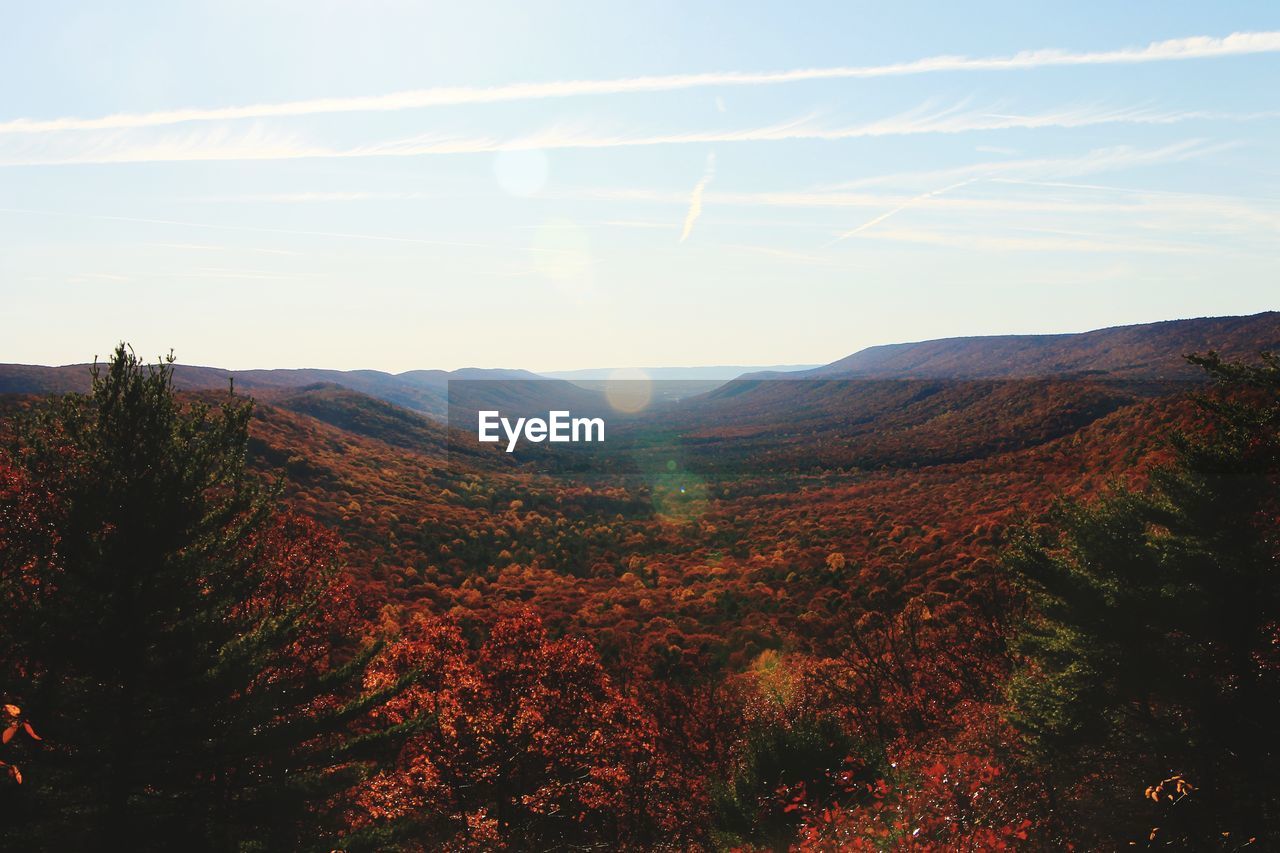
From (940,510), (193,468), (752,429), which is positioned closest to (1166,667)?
(193,468)

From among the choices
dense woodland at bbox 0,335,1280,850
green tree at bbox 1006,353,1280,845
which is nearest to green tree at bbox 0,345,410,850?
dense woodland at bbox 0,335,1280,850

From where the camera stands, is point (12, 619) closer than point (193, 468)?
Yes

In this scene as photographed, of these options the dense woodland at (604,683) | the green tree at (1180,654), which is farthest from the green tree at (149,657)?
the green tree at (1180,654)

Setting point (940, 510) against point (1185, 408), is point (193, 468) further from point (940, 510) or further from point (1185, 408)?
point (1185, 408)

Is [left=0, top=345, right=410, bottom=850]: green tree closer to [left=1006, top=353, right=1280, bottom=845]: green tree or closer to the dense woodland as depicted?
the dense woodland

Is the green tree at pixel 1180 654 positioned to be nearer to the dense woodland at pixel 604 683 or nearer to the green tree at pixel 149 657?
the dense woodland at pixel 604 683

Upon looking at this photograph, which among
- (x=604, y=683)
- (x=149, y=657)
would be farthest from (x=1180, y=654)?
(x=149, y=657)
